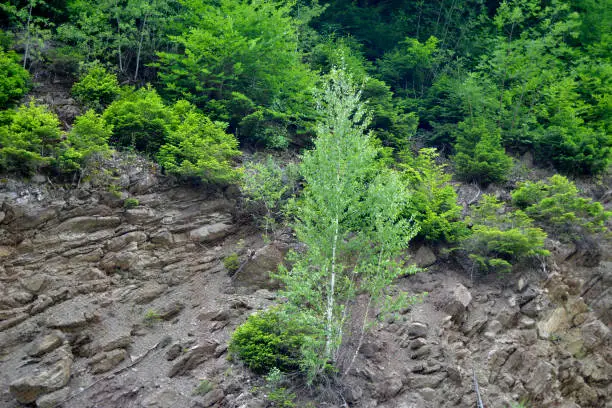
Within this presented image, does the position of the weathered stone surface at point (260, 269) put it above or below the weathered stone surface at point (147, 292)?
above

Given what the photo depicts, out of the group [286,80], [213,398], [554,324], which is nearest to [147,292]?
[213,398]

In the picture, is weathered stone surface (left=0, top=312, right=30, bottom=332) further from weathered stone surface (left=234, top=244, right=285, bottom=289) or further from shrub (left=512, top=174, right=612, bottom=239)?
shrub (left=512, top=174, right=612, bottom=239)

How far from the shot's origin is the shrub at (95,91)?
13055 millimetres

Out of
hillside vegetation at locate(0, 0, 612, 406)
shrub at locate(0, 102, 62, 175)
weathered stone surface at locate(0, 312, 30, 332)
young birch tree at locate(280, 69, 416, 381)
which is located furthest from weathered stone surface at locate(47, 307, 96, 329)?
young birch tree at locate(280, 69, 416, 381)

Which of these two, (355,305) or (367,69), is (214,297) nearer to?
(355,305)

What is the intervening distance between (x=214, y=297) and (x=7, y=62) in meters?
8.16

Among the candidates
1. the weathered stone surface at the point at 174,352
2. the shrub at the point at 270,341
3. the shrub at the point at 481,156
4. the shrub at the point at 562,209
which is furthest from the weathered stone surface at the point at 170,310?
the shrub at the point at 481,156

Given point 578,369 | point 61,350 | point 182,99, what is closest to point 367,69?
point 182,99

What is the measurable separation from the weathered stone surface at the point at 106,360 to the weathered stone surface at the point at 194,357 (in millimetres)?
1083

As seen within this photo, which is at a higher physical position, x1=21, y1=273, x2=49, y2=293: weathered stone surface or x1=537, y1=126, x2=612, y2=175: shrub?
x1=537, y1=126, x2=612, y2=175: shrub

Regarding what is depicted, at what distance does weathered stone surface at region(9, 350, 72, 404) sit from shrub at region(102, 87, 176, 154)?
594cm

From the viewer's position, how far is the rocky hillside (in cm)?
877

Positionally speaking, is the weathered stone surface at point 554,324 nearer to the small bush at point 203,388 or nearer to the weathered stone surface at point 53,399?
the small bush at point 203,388

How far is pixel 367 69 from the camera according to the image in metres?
19.8
